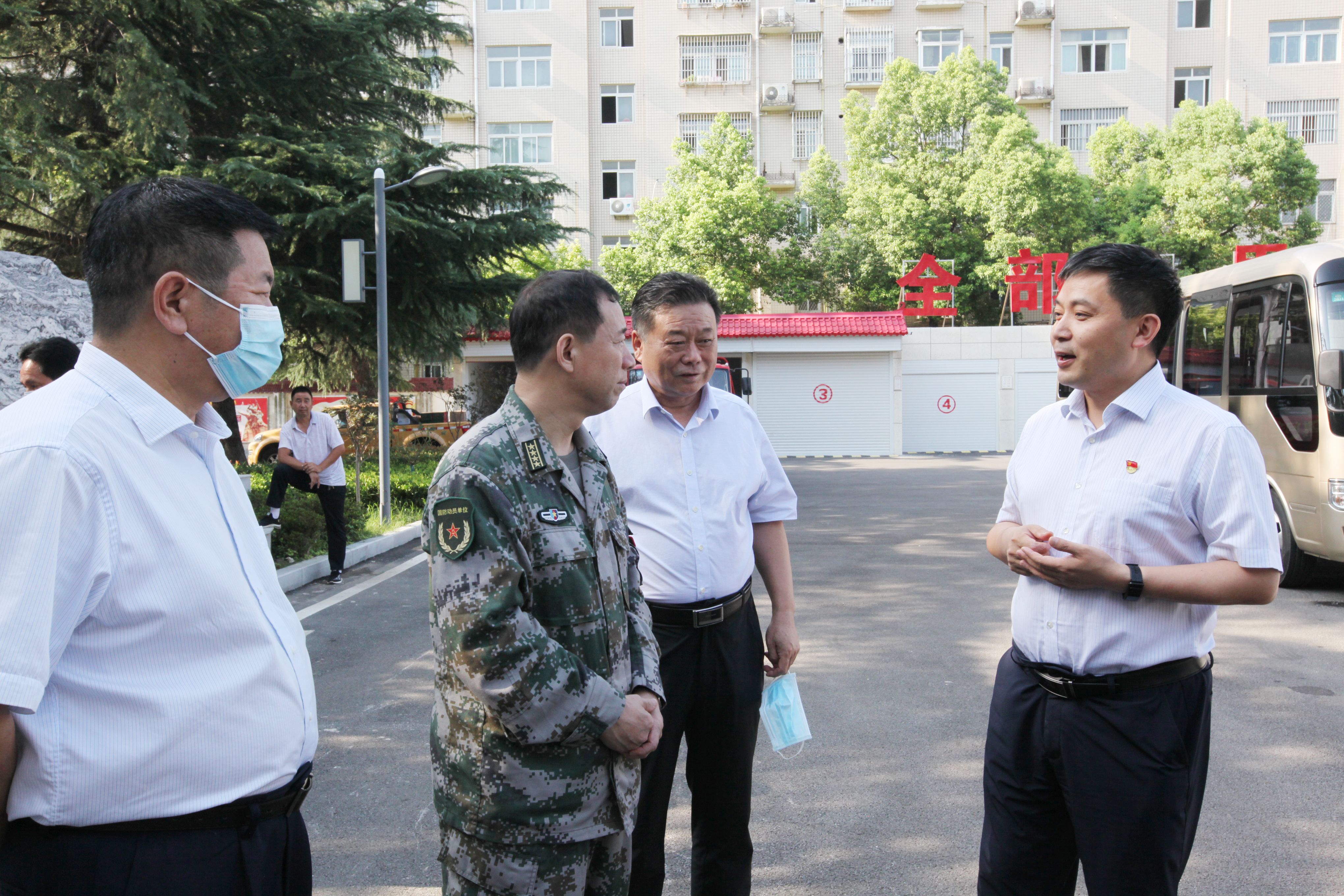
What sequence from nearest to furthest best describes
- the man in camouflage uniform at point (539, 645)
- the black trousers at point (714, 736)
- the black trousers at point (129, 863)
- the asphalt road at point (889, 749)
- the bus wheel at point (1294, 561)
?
the black trousers at point (129, 863), the man in camouflage uniform at point (539, 645), the black trousers at point (714, 736), the asphalt road at point (889, 749), the bus wheel at point (1294, 561)

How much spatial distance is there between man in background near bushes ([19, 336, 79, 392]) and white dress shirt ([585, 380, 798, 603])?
2976mm

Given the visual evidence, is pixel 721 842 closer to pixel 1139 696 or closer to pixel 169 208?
pixel 1139 696

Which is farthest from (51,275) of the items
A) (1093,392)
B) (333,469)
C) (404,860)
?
(1093,392)

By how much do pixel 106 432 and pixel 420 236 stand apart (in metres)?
12.8

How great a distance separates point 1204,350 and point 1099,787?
30.4 ft

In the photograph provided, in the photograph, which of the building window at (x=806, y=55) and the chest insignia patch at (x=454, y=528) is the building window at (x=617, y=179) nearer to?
the building window at (x=806, y=55)

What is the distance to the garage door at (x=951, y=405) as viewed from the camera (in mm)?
26516

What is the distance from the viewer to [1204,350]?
10094mm

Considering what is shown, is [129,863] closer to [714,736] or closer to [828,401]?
[714,736]

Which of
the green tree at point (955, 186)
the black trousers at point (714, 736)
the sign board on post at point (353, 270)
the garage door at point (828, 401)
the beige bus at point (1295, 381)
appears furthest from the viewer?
the green tree at point (955, 186)

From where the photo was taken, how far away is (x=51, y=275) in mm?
6863

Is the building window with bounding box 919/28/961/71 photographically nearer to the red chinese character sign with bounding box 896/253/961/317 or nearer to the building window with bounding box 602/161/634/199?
the building window with bounding box 602/161/634/199

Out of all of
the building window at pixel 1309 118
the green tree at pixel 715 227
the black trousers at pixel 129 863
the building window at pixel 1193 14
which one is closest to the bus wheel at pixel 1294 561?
the black trousers at pixel 129 863

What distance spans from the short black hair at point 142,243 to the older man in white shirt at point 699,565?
1.47 meters
